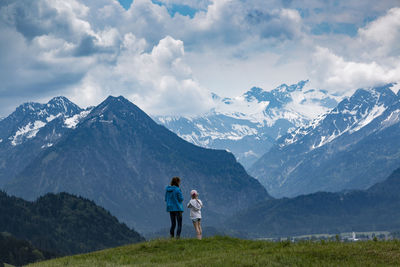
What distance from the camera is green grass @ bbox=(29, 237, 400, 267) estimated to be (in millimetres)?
31625

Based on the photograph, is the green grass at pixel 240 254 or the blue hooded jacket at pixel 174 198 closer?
the green grass at pixel 240 254

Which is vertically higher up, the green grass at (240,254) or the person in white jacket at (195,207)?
the person in white jacket at (195,207)

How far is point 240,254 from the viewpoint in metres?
34.4

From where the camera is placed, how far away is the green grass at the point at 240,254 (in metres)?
31.6

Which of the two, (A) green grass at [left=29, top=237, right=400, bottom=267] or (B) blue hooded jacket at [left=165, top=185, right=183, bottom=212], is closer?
(A) green grass at [left=29, top=237, right=400, bottom=267]

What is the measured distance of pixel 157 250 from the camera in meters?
40.2

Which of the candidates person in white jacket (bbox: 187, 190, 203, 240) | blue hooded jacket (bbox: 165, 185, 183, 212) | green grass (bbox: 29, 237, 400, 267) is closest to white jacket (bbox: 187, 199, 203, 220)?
person in white jacket (bbox: 187, 190, 203, 240)

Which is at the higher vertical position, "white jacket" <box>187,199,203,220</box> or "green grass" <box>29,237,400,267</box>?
"white jacket" <box>187,199,203,220</box>

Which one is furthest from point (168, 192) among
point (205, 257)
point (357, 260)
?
point (357, 260)

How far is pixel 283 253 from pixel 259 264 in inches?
117

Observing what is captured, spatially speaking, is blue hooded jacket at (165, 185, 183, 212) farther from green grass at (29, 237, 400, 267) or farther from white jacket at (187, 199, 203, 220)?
green grass at (29, 237, 400, 267)

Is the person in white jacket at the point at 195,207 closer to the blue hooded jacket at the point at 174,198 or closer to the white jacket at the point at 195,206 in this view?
the white jacket at the point at 195,206

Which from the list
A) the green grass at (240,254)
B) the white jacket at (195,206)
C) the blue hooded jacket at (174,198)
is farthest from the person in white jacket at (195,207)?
the green grass at (240,254)

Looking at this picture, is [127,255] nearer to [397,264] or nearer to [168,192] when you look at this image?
[168,192]
